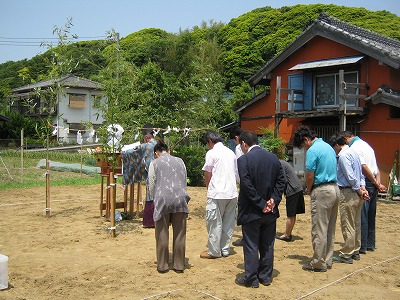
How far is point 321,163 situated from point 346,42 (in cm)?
1171

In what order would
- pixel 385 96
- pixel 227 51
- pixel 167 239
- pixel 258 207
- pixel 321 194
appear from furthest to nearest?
pixel 227 51 < pixel 385 96 < pixel 167 239 < pixel 321 194 < pixel 258 207

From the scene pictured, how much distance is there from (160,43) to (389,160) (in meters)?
26.7

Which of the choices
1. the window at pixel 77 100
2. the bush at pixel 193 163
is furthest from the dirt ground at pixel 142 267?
the window at pixel 77 100

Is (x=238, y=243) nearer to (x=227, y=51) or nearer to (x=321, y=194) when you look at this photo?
(x=321, y=194)

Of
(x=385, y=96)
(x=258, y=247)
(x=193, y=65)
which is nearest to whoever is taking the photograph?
A: (x=258, y=247)

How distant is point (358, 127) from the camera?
1565cm

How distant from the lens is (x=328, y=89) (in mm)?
17422

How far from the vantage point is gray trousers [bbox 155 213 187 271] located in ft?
19.8

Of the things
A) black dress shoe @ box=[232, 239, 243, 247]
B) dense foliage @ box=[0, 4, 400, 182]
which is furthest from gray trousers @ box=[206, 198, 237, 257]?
dense foliage @ box=[0, 4, 400, 182]

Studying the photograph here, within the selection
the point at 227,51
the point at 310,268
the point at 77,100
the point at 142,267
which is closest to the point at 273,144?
the point at 310,268

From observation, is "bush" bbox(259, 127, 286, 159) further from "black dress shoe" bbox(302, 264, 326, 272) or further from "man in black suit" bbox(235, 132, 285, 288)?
"man in black suit" bbox(235, 132, 285, 288)

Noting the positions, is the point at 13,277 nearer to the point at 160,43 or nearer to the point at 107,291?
the point at 107,291

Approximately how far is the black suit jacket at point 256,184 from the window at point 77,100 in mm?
36161

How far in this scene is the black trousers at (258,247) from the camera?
17.7 ft
